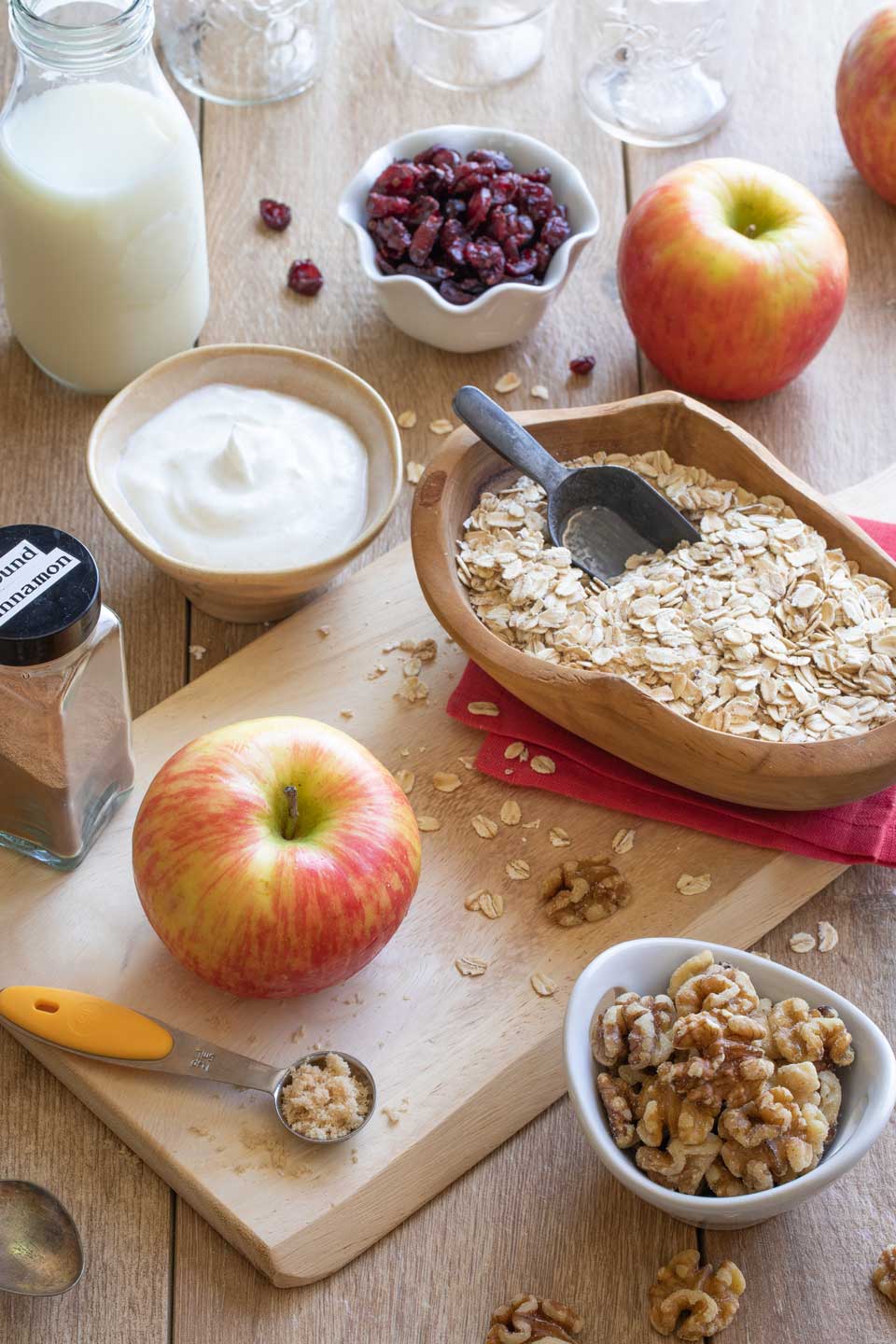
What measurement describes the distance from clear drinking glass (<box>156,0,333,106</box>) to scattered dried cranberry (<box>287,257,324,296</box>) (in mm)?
269

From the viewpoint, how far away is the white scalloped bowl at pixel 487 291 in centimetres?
132

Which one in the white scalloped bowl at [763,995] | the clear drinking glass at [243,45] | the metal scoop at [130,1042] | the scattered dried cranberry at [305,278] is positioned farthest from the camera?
the clear drinking glass at [243,45]

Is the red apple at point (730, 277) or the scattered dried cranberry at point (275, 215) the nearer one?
the red apple at point (730, 277)

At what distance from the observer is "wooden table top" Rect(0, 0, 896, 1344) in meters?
0.95

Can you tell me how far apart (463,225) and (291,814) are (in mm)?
648

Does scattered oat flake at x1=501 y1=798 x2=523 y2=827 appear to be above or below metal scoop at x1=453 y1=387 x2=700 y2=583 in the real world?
below

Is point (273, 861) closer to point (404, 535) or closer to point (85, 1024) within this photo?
point (85, 1024)

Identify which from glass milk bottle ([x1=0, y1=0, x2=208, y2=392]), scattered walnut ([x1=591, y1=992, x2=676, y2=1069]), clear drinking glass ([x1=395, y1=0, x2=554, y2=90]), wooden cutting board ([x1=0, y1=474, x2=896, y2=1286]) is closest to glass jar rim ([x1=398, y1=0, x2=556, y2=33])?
clear drinking glass ([x1=395, y1=0, x2=554, y2=90])

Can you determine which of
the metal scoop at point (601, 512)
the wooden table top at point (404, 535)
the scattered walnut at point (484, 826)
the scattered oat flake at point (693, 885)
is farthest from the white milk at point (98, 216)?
the scattered oat flake at point (693, 885)

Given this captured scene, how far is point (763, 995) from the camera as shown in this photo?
971mm

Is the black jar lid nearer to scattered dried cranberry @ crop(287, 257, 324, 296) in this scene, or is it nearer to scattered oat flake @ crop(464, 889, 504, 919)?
scattered oat flake @ crop(464, 889, 504, 919)

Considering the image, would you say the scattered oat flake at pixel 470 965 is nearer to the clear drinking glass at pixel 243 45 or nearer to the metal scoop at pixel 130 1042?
the metal scoop at pixel 130 1042

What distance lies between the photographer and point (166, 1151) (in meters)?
0.96

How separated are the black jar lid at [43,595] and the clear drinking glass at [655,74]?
96cm
